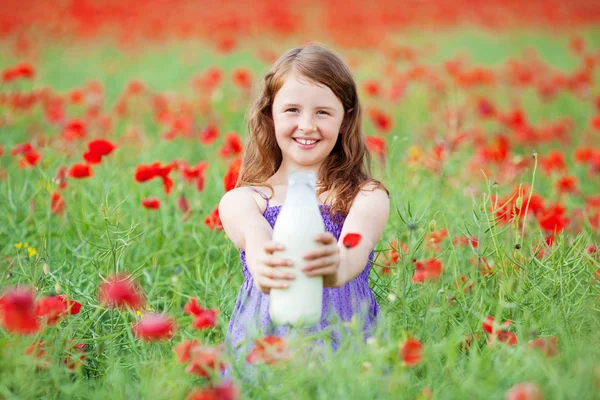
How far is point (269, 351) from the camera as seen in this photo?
1579 mm

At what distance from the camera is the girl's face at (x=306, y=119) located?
2.02 m

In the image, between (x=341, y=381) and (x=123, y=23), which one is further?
(x=123, y=23)

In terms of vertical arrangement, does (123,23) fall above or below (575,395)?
above

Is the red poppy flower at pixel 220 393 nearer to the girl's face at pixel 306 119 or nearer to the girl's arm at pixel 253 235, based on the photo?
the girl's arm at pixel 253 235

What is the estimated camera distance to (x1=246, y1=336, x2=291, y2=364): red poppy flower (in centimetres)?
158

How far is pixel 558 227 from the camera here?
2.46 m

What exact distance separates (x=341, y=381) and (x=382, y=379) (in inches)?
3.6

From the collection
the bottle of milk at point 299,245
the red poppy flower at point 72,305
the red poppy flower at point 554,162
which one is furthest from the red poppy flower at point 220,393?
the red poppy flower at point 554,162

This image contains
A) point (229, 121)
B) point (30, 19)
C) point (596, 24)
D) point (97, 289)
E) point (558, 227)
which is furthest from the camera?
point (596, 24)

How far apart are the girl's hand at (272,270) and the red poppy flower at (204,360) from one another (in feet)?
0.59

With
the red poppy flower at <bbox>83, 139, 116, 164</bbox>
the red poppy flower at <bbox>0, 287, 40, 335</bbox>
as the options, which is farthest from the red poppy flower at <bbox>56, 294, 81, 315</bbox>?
the red poppy flower at <bbox>83, 139, 116, 164</bbox>

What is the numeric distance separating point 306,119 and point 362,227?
0.32 metres

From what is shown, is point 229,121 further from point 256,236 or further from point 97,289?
point 256,236

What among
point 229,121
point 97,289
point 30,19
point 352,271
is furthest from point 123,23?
point 352,271
